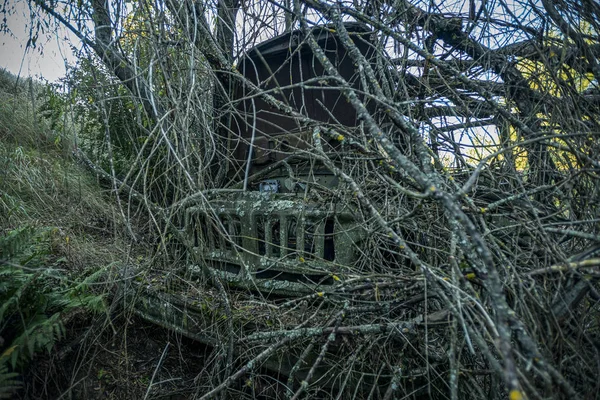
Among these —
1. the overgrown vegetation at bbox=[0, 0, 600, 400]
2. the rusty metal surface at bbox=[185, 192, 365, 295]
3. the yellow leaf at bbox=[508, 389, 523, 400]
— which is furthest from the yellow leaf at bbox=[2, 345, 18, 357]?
the yellow leaf at bbox=[508, 389, 523, 400]

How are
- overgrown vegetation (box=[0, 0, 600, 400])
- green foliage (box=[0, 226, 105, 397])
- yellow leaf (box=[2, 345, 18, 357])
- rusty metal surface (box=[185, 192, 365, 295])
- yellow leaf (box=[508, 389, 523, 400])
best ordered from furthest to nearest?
1. rusty metal surface (box=[185, 192, 365, 295])
2. green foliage (box=[0, 226, 105, 397])
3. yellow leaf (box=[2, 345, 18, 357])
4. overgrown vegetation (box=[0, 0, 600, 400])
5. yellow leaf (box=[508, 389, 523, 400])

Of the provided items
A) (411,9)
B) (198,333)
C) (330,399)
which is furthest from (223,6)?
(330,399)

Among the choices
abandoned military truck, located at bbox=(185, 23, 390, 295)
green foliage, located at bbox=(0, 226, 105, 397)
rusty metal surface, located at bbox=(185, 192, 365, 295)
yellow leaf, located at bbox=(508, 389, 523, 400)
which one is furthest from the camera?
rusty metal surface, located at bbox=(185, 192, 365, 295)

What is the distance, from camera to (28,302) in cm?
241

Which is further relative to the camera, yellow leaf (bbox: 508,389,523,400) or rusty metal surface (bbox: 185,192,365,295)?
rusty metal surface (bbox: 185,192,365,295)

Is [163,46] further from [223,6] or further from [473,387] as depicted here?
[473,387]

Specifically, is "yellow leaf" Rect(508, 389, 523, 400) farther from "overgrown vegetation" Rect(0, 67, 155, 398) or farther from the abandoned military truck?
"overgrown vegetation" Rect(0, 67, 155, 398)

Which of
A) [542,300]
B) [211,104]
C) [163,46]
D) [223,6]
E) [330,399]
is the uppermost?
[223,6]

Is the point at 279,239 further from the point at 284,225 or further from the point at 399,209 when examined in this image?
the point at 399,209

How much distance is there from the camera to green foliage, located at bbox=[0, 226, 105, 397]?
2174 millimetres

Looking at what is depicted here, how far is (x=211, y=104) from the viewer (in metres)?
3.72

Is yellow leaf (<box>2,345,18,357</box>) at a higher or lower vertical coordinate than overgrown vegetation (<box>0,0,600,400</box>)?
lower

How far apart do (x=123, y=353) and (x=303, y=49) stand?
331 cm

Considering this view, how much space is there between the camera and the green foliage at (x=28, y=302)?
2.17 meters
